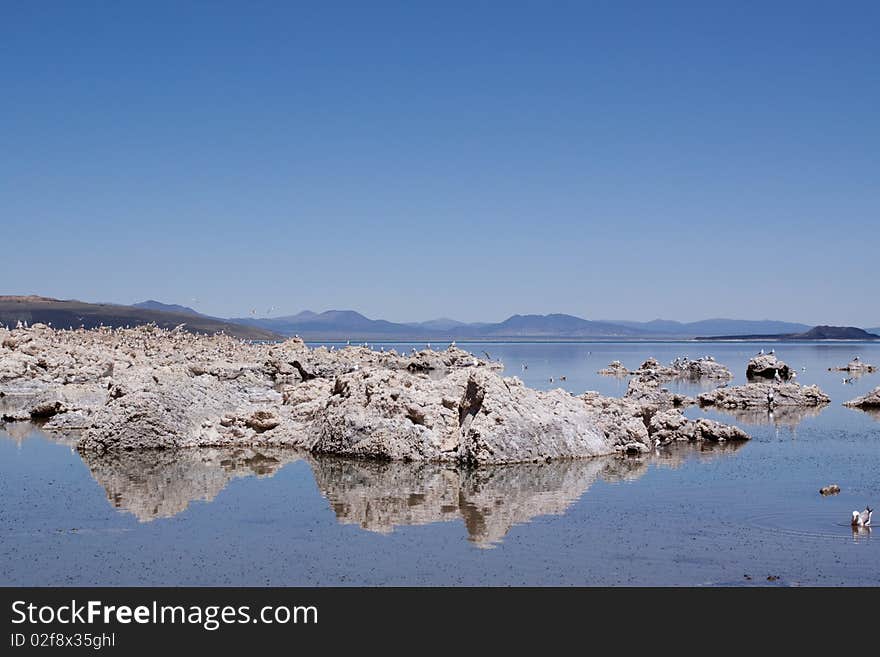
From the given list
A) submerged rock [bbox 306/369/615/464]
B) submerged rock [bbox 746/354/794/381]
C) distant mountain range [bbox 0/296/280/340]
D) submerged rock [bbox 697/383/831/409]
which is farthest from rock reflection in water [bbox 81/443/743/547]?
distant mountain range [bbox 0/296/280/340]

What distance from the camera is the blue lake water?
1219cm

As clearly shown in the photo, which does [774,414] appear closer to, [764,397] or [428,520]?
[764,397]

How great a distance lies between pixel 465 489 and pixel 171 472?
21.2ft

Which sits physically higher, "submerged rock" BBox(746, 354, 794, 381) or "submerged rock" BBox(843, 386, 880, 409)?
"submerged rock" BBox(746, 354, 794, 381)

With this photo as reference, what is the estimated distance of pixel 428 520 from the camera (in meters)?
15.1

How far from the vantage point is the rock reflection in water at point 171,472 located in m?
16.7

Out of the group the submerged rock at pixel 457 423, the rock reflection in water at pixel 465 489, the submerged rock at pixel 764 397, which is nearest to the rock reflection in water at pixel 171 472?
the rock reflection in water at pixel 465 489

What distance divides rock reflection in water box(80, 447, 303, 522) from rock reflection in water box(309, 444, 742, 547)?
4.90ft

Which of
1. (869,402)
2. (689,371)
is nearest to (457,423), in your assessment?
(869,402)

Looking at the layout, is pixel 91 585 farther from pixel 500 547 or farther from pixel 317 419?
pixel 317 419

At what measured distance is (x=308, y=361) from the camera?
53.8 metres

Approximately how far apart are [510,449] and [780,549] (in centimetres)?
800

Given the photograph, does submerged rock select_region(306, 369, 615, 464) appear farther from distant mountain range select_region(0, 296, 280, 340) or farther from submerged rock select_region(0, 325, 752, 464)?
distant mountain range select_region(0, 296, 280, 340)
